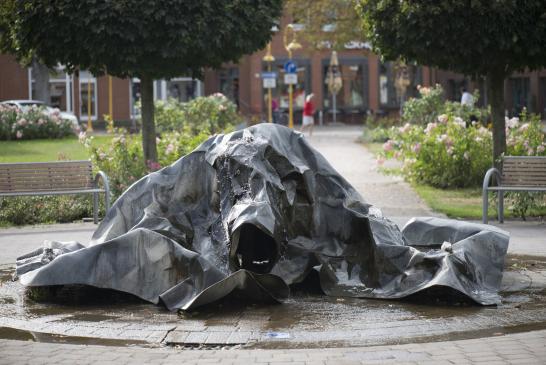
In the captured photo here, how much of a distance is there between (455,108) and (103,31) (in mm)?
16320

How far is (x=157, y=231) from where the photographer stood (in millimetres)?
8922

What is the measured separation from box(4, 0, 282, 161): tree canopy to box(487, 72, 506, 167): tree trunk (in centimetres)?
362

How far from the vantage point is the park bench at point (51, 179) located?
14.7 m

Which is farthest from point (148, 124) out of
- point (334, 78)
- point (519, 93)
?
point (519, 93)

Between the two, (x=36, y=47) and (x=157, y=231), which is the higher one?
(x=36, y=47)

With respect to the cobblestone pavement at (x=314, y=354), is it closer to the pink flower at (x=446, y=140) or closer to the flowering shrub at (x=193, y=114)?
the pink flower at (x=446, y=140)

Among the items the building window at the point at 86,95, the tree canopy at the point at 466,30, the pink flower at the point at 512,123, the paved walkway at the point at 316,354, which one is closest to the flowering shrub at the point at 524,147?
the pink flower at the point at 512,123

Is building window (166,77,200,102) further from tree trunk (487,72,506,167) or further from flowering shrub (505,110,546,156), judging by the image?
tree trunk (487,72,506,167)

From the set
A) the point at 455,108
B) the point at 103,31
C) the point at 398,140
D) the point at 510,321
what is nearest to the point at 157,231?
the point at 510,321

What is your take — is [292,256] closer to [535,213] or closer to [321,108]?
[535,213]

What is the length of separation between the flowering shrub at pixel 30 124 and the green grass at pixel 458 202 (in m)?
17.7

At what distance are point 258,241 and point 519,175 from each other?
6.77 meters

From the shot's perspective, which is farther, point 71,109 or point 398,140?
point 71,109

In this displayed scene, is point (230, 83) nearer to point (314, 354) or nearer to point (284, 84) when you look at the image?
point (284, 84)
